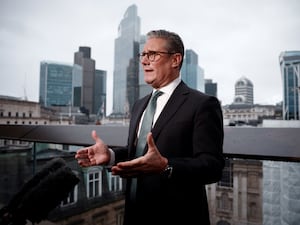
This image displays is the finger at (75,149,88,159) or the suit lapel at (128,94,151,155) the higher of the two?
the suit lapel at (128,94,151,155)

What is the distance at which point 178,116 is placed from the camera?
114 cm

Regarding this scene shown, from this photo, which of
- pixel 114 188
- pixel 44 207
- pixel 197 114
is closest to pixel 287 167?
pixel 197 114

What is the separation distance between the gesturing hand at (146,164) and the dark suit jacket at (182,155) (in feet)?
0.50

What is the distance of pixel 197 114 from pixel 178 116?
9 centimetres

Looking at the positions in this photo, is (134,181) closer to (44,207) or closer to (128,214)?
(128,214)

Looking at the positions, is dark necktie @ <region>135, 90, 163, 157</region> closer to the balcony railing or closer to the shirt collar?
the shirt collar

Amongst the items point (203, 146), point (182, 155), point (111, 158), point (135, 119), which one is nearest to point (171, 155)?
point (182, 155)

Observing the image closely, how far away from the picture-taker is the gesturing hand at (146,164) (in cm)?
88

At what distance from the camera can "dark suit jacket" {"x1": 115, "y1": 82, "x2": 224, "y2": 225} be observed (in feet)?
3.38

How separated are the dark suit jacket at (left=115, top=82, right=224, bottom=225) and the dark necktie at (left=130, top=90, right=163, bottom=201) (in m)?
0.04

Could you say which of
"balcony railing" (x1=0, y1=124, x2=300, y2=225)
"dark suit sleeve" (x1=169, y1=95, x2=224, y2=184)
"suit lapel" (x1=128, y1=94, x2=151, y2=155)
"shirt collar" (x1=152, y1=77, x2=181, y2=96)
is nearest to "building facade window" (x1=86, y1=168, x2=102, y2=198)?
"balcony railing" (x1=0, y1=124, x2=300, y2=225)

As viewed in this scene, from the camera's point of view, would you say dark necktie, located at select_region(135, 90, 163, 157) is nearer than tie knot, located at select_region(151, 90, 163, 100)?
Yes

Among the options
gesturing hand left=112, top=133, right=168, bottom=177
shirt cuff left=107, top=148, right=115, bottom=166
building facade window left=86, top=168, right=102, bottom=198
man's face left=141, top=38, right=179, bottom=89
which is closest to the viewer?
gesturing hand left=112, top=133, right=168, bottom=177

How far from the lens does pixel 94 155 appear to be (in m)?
1.07
